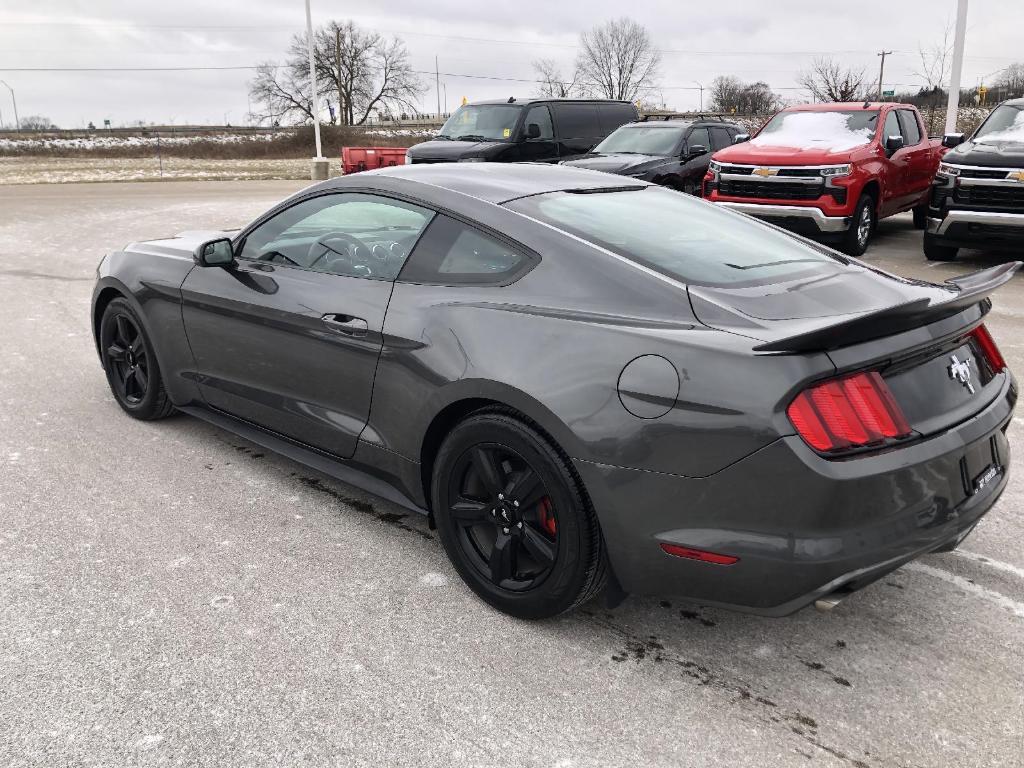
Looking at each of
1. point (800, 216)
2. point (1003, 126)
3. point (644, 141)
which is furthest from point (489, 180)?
point (644, 141)

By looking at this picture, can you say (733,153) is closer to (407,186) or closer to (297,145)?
(407,186)

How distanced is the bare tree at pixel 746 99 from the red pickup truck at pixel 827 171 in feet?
185

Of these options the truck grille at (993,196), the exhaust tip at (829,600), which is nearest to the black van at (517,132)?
the truck grille at (993,196)

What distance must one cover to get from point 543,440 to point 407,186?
137 centimetres

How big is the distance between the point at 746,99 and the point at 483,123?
62.2 m

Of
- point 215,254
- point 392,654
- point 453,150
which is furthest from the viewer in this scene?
point 453,150

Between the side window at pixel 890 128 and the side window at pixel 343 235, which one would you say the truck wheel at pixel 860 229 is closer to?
the side window at pixel 890 128

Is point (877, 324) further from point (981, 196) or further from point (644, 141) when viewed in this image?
point (644, 141)

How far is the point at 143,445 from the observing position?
4.76 meters

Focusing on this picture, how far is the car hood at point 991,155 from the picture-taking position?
9.62 m

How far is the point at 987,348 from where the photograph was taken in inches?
122

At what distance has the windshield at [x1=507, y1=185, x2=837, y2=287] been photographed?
121 inches

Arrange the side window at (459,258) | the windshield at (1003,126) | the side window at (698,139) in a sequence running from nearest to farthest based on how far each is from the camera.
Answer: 1. the side window at (459,258)
2. the windshield at (1003,126)
3. the side window at (698,139)


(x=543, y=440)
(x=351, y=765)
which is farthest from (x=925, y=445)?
(x=351, y=765)
